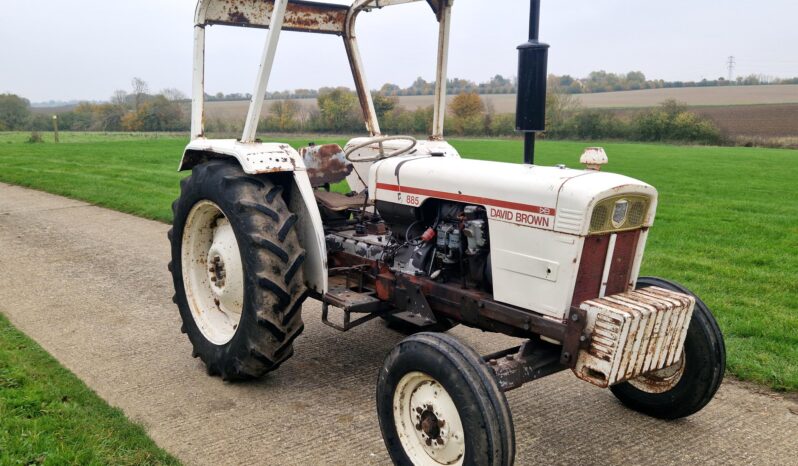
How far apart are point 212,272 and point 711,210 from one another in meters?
10.2

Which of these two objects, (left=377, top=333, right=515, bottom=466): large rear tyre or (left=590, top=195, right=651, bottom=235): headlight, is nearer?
(left=377, top=333, right=515, bottom=466): large rear tyre

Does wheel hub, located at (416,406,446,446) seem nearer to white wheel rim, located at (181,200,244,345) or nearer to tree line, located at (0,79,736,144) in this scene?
white wheel rim, located at (181,200,244,345)

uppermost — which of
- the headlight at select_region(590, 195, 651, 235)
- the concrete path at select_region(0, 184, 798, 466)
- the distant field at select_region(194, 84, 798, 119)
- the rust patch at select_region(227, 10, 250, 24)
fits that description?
the distant field at select_region(194, 84, 798, 119)

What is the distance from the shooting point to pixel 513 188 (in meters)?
3.28

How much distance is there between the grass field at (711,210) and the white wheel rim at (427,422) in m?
2.44

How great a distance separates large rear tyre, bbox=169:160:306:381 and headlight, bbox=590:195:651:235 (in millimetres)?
1741

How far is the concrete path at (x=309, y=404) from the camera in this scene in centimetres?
345

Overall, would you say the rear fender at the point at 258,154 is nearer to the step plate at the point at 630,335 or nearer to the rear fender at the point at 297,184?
the rear fender at the point at 297,184

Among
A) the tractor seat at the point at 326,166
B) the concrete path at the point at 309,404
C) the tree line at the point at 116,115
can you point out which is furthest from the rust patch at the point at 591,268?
the tree line at the point at 116,115

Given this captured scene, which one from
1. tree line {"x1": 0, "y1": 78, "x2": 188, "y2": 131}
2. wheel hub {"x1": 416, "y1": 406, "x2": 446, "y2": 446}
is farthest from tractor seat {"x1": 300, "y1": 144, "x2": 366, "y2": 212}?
tree line {"x1": 0, "y1": 78, "x2": 188, "y2": 131}

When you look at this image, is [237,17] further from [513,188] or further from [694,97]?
[694,97]

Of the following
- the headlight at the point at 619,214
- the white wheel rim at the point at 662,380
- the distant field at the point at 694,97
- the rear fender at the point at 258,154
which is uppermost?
the distant field at the point at 694,97

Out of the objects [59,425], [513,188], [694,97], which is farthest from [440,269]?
[694,97]

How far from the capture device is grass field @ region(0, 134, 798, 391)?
519cm
